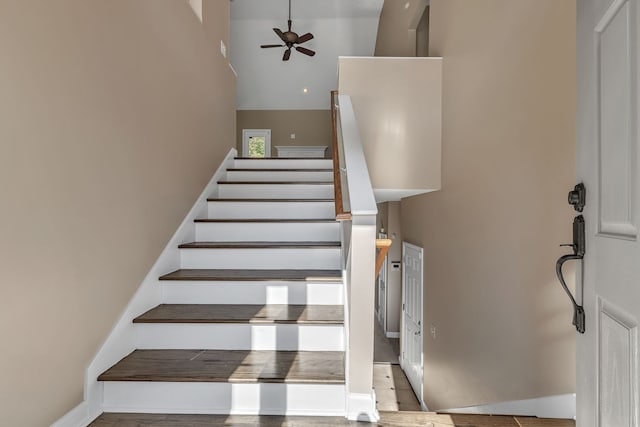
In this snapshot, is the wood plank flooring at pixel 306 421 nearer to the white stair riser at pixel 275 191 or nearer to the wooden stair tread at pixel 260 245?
the wooden stair tread at pixel 260 245

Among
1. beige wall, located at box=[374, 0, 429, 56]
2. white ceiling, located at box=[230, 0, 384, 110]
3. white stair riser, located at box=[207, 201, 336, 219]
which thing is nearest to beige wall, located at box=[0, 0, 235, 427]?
white stair riser, located at box=[207, 201, 336, 219]

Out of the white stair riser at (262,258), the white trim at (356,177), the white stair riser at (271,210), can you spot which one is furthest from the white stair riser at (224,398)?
the white stair riser at (271,210)

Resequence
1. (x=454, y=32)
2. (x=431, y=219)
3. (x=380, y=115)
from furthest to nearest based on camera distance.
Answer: (x=431, y=219), (x=380, y=115), (x=454, y=32)

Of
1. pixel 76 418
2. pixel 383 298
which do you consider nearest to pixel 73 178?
pixel 76 418

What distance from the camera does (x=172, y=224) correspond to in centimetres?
282

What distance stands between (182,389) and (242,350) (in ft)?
1.30

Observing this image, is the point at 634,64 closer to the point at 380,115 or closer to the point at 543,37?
the point at 543,37

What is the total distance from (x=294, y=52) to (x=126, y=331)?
7.03m

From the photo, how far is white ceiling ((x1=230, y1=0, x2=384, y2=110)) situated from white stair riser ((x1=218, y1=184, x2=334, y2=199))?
485 cm

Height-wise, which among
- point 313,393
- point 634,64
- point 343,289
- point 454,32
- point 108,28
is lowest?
point 313,393

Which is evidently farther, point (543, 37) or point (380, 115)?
point (380, 115)

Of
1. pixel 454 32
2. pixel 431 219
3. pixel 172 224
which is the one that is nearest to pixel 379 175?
pixel 431 219

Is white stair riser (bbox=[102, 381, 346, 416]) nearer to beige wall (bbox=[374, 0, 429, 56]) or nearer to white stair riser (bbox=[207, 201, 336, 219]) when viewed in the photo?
white stair riser (bbox=[207, 201, 336, 219])

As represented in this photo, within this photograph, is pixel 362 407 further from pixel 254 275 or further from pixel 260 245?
pixel 260 245
